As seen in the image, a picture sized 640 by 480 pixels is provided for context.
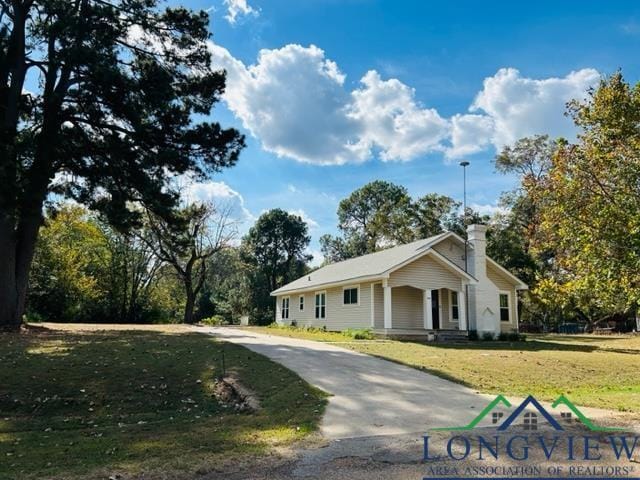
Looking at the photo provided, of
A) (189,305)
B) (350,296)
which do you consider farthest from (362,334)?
(189,305)

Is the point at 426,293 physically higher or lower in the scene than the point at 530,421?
higher

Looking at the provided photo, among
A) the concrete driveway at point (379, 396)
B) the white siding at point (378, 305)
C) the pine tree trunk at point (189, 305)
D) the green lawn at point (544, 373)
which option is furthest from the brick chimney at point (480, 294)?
the pine tree trunk at point (189, 305)

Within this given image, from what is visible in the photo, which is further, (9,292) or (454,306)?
(454,306)

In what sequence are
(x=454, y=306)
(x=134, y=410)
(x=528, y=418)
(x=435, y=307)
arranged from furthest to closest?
1. (x=454, y=306)
2. (x=435, y=307)
3. (x=134, y=410)
4. (x=528, y=418)

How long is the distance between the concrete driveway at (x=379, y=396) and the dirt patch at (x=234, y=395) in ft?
4.05

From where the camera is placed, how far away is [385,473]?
429 cm

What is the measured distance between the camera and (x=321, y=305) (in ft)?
92.1

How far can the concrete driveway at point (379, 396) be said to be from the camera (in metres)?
6.18

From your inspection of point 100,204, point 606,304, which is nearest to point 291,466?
point 606,304

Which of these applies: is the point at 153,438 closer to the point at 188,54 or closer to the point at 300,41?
the point at 300,41

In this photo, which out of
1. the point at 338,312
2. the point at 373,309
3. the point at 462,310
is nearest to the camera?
the point at 373,309

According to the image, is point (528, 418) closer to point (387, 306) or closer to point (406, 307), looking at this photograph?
point (387, 306)

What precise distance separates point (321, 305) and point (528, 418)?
2189 centimetres

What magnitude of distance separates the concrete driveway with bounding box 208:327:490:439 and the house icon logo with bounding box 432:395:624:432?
0.62ft
